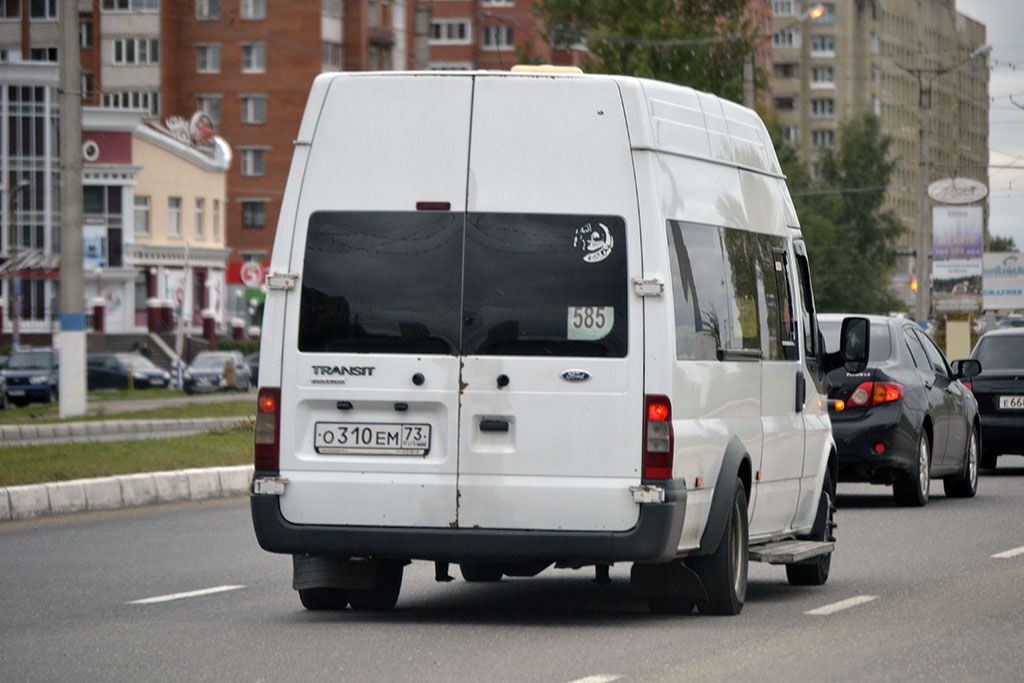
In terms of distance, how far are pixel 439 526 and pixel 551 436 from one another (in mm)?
672

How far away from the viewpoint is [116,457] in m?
23.0

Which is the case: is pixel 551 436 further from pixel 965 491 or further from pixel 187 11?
pixel 187 11

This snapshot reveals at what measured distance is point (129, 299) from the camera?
8569 centimetres

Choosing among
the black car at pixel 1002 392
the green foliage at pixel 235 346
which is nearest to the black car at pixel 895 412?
the black car at pixel 1002 392

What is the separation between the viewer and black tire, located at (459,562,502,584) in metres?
→ 11.0

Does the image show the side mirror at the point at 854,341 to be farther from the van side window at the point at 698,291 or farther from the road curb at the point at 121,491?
the road curb at the point at 121,491

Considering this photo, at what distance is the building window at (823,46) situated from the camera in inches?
6890

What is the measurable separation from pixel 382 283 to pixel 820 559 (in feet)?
12.0

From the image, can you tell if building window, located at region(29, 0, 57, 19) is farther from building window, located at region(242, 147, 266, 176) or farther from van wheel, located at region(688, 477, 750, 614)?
van wheel, located at region(688, 477, 750, 614)

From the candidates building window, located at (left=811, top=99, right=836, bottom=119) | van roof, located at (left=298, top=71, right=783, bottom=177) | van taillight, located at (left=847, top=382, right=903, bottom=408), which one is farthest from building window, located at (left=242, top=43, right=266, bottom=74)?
van roof, located at (left=298, top=71, right=783, bottom=177)

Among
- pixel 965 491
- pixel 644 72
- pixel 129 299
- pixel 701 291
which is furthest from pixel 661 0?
pixel 701 291

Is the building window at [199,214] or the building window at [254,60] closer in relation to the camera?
the building window at [199,214]

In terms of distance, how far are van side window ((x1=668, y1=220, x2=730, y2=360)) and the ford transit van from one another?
21 mm

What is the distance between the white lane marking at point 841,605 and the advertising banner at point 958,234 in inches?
2106
